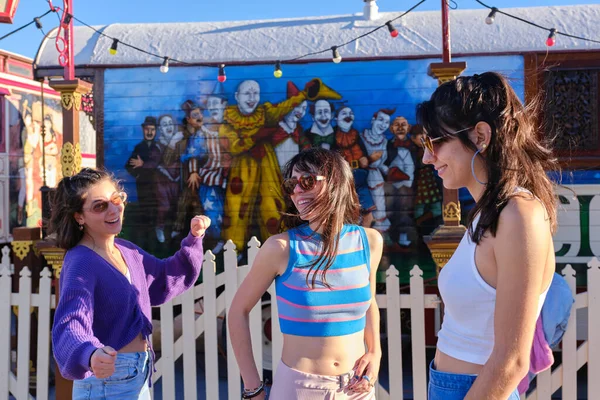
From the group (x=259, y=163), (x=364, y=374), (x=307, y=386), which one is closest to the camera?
(x=307, y=386)

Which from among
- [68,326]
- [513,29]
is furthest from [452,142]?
[513,29]

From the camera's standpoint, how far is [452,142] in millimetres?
1670

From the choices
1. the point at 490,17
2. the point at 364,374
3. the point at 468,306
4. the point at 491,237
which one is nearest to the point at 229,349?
the point at 364,374

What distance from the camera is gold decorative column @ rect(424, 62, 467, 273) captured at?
4957 millimetres

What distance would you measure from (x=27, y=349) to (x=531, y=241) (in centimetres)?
436

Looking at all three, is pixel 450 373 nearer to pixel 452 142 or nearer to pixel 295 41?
pixel 452 142

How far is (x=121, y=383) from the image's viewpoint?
2488 mm

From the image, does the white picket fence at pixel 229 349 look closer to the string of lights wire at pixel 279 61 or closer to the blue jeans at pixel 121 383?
the blue jeans at pixel 121 383

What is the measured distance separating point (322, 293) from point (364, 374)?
38 centimetres

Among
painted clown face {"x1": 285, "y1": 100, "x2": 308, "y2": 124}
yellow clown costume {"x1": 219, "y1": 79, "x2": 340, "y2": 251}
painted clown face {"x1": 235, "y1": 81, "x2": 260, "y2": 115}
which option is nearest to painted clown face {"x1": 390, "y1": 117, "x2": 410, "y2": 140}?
painted clown face {"x1": 285, "y1": 100, "x2": 308, "y2": 124}

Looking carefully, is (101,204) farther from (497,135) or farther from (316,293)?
(497,135)

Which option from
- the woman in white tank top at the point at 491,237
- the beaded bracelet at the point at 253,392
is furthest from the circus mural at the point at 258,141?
the woman in white tank top at the point at 491,237

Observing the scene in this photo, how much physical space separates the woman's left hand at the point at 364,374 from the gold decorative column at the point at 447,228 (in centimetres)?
270

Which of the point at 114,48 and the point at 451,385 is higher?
the point at 114,48
